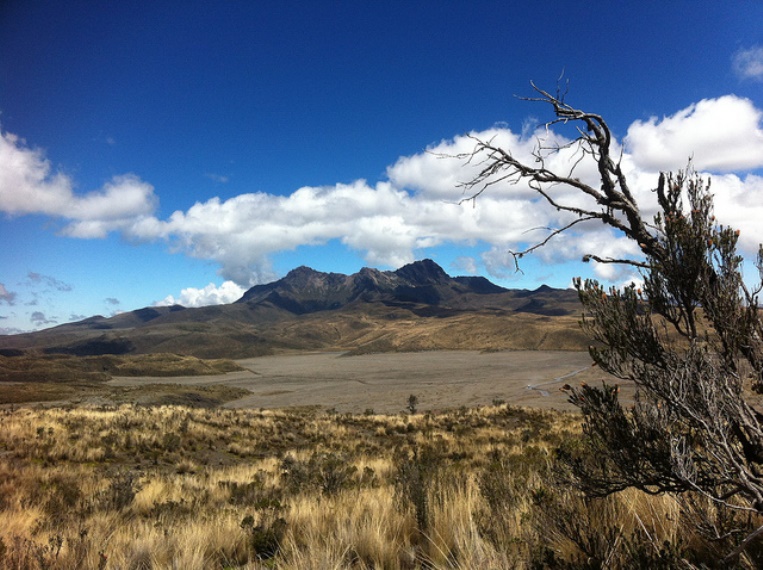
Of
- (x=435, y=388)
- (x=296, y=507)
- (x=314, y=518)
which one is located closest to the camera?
(x=314, y=518)

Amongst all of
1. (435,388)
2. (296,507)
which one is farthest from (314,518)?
(435,388)

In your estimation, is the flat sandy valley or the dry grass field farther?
the flat sandy valley

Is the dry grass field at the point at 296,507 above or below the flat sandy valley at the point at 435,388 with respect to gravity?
above

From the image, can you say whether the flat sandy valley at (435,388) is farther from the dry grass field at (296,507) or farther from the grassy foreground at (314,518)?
the grassy foreground at (314,518)

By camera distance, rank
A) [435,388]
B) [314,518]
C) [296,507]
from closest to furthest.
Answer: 1. [314,518]
2. [296,507]
3. [435,388]

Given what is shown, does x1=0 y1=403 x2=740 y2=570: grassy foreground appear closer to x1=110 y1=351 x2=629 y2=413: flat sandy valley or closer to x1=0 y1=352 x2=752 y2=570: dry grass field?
x1=0 y1=352 x2=752 y2=570: dry grass field

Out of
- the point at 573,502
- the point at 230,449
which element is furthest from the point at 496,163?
the point at 230,449

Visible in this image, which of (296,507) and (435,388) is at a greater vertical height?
(296,507)

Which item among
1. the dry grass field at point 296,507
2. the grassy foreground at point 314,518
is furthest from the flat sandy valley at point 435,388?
the grassy foreground at point 314,518

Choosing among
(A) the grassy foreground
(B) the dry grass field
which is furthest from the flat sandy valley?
(A) the grassy foreground

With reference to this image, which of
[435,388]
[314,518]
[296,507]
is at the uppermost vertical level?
[314,518]

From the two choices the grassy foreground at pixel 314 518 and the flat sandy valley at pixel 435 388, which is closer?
the grassy foreground at pixel 314 518

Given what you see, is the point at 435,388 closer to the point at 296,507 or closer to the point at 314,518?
the point at 296,507

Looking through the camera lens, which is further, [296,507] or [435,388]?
[435,388]
